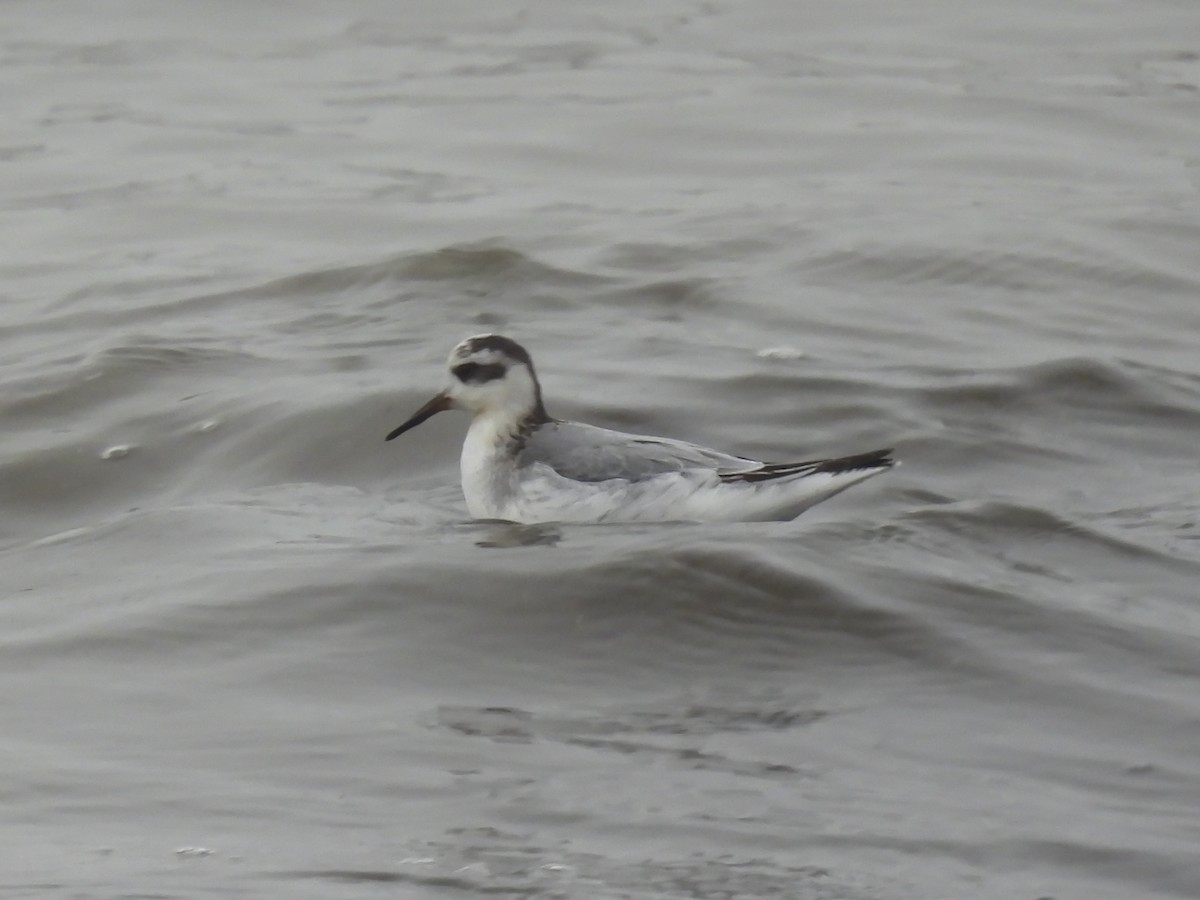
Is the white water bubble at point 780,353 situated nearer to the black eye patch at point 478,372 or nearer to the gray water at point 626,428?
the gray water at point 626,428

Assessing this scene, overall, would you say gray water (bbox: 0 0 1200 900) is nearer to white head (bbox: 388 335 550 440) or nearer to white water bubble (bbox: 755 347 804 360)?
white water bubble (bbox: 755 347 804 360)

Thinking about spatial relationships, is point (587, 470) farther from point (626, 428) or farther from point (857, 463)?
point (626, 428)

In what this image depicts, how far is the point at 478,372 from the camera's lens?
30.4 ft

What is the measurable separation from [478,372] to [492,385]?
0.09 metres

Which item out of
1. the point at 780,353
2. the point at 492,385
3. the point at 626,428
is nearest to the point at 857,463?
the point at 492,385

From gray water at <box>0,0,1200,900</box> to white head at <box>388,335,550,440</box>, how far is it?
597mm

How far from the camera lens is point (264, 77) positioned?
19938mm

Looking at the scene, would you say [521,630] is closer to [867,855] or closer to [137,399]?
[867,855]

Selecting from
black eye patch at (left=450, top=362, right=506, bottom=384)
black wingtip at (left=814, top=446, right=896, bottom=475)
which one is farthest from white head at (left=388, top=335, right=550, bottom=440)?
black wingtip at (left=814, top=446, right=896, bottom=475)

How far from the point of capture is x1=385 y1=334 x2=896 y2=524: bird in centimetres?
848

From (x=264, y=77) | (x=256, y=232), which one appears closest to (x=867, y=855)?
(x=256, y=232)

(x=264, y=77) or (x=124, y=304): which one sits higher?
(x=264, y=77)

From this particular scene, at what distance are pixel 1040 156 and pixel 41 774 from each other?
38.7 feet

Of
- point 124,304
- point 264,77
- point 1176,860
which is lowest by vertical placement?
point 1176,860
